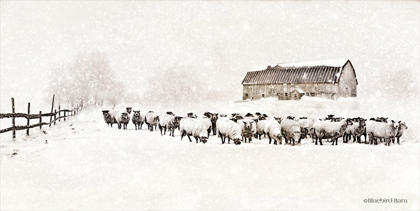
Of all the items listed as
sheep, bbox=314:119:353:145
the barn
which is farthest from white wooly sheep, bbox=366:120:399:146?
the barn

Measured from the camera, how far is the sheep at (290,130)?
34.6ft

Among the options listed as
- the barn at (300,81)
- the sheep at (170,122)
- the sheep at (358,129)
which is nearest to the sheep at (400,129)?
the sheep at (358,129)

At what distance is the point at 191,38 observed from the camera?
34.7 ft

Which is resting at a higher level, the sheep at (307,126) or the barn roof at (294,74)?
the barn roof at (294,74)

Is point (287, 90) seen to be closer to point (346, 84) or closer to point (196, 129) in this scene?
point (346, 84)

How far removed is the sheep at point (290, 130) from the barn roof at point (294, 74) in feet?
35.3

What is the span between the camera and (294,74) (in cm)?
2352

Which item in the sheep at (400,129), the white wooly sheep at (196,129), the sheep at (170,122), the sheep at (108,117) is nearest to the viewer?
the white wooly sheep at (196,129)

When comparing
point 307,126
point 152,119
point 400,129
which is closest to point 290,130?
point 307,126

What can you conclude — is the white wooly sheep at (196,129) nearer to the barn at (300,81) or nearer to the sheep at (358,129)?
the sheep at (358,129)

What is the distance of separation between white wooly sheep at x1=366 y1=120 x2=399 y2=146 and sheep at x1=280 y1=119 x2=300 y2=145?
258 cm

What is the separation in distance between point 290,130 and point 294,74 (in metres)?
13.7

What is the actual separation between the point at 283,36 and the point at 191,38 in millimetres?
3116

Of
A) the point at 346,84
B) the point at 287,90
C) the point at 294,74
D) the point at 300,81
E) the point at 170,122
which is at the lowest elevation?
the point at 170,122
